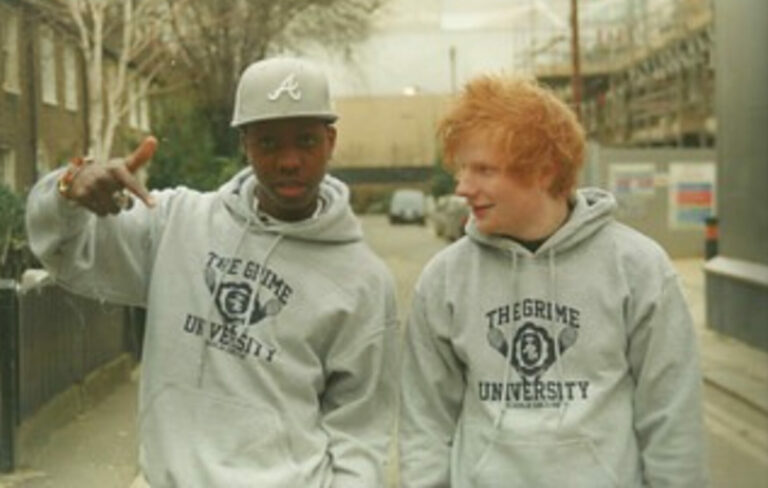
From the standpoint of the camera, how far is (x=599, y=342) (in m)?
2.76

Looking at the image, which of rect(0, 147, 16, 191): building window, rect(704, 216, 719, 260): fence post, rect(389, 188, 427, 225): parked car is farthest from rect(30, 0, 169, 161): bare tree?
rect(389, 188, 427, 225): parked car

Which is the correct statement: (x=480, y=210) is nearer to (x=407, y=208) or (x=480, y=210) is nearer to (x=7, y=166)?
(x=7, y=166)

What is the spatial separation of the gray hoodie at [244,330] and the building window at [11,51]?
650 centimetres

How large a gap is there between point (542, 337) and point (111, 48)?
10.5 metres

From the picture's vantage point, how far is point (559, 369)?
2.76 m

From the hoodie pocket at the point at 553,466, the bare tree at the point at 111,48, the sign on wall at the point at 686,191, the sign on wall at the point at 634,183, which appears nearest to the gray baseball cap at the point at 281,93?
the hoodie pocket at the point at 553,466

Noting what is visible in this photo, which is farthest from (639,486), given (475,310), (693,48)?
(693,48)

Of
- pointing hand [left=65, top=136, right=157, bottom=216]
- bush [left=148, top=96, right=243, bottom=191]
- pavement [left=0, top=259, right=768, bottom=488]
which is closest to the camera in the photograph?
pointing hand [left=65, top=136, right=157, bottom=216]

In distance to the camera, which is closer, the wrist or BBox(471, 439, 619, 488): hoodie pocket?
the wrist

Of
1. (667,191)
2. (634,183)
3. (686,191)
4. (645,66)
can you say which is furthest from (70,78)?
(645,66)

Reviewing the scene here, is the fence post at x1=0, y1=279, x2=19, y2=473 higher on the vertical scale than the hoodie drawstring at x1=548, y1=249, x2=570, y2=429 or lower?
lower

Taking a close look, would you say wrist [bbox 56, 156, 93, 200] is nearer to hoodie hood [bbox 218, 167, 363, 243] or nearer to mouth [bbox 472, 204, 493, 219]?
hoodie hood [bbox 218, 167, 363, 243]

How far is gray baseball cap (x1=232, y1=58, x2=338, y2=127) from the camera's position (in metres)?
2.67

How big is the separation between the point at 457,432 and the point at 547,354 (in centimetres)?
28
